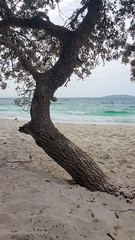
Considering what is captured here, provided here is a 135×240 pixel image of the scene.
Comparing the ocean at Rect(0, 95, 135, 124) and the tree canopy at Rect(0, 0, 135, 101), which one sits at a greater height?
the tree canopy at Rect(0, 0, 135, 101)

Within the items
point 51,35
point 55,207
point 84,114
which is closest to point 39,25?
point 51,35

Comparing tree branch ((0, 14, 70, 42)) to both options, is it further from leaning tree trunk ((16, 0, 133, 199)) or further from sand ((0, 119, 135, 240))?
sand ((0, 119, 135, 240))

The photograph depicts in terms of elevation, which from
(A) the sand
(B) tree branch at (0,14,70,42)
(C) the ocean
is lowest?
(A) the sand

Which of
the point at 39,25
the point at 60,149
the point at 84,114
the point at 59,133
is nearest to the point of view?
the point at 60,149

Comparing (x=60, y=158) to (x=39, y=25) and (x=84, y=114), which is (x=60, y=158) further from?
(x=84, y=114)

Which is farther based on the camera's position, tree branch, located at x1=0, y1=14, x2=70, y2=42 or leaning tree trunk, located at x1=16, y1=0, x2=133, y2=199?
tree branch, located at x1=0, y1=14, x2=70, y2=42

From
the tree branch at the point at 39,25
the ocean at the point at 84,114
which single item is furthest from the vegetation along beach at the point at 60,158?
the ocean at the point at 84,114

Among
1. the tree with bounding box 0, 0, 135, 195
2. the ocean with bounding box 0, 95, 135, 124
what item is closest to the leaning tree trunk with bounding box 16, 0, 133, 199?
the tree with bounding box 0, 0, 135, 195

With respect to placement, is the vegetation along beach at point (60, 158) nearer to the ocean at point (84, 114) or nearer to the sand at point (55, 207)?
the sand at point (55, 207)

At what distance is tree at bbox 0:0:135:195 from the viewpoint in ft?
12.0

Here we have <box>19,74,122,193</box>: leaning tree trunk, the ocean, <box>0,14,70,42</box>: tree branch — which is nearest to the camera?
<box>19,74,122,193</box>: leaning tree trunk

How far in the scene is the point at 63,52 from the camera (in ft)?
13.1

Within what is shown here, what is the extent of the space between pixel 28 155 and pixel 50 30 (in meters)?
2.97

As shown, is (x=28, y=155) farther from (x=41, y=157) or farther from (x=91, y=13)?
(x=91, y=13)
